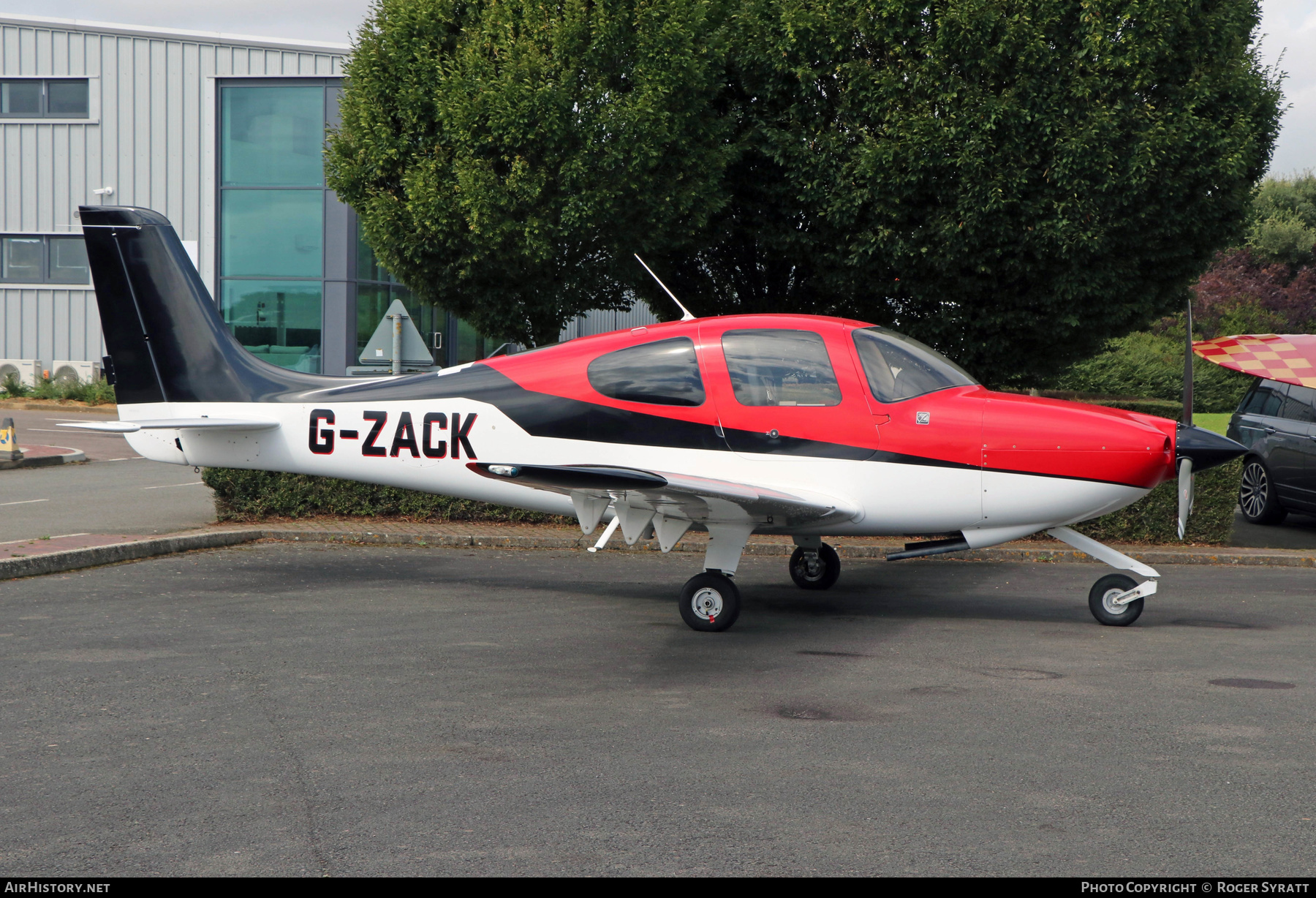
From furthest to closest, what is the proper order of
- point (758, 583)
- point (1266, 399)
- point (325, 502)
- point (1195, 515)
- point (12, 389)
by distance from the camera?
point (12, 389)
point (1266, 399)
point (325, 502)
point (1195, 515)
point (758, 583)

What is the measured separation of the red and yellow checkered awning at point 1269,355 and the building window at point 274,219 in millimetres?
22186

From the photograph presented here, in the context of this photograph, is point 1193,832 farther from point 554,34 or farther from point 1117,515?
point 554,34

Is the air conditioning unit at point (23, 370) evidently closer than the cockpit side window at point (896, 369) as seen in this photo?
No

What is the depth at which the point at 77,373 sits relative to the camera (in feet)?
103

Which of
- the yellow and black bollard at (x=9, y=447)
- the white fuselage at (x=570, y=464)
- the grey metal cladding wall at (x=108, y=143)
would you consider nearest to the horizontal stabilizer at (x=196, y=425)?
the white fuselage at (x=570, y=464)

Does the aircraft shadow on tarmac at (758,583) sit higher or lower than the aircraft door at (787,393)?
lower

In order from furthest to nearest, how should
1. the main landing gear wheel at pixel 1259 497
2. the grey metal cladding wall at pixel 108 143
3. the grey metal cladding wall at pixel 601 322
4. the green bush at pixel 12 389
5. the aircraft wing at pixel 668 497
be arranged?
the grey metal cladding wall at pixel 601 322 < the green bush at pixel 12 389 < the grey metal cladding wall at pixel 108 143 < the main landing gear wheel at pixel 1259 497 < the aircraft wing at pixel 668 497

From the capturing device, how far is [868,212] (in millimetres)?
12047

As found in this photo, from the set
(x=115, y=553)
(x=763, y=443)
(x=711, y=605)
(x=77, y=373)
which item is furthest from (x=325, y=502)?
(x=77, y=373)

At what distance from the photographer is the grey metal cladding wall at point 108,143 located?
29500mm

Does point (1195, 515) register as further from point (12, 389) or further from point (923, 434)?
point (12, 389)

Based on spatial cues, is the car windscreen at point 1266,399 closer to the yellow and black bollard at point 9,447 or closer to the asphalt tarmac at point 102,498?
the asphalt tarmac at point 102,498

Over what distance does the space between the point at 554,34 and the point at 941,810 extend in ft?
30.1

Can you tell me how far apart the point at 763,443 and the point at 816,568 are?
6.38 ft
